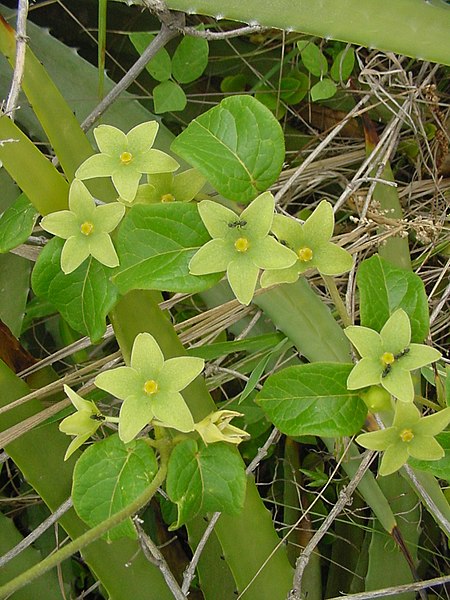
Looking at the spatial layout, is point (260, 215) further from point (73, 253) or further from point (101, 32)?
point (101, 32)

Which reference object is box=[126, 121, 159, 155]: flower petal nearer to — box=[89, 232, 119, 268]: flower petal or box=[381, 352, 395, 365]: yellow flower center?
box=[89, 232, 119, 268]: flower petal

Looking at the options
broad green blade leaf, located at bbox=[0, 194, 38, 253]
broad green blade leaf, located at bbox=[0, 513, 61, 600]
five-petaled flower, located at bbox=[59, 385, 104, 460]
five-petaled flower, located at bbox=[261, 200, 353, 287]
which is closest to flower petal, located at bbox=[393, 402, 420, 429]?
five-petaled flower, located at bbox=[261, 200, 353, 287]

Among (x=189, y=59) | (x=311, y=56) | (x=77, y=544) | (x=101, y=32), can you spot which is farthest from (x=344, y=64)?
(x=77, y=544)

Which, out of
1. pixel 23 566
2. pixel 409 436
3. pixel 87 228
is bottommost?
pixel 23 566

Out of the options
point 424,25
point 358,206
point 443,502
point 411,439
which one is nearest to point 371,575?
point 443,502

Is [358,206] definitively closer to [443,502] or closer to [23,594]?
[443,502]

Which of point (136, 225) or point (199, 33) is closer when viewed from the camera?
point (136, 225)

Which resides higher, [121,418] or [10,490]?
[121,418]
